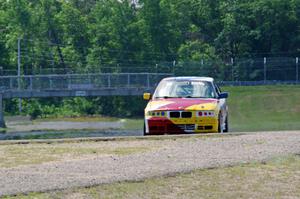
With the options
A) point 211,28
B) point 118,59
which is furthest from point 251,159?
point 211,28

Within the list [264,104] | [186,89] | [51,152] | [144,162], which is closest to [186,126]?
[186,89]

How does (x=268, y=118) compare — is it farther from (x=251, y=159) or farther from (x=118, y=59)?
(x=251, y=159)

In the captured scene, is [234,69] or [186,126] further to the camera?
[234,69]

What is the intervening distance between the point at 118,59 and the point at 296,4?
17.5m

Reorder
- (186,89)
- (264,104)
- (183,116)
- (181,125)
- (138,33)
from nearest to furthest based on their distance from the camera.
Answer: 1. (183,116)
2. (181,125)
3. (186,89)
4. (264,104)
5. (138,33)

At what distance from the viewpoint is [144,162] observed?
12438 millimetres

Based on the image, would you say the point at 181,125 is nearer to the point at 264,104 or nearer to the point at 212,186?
the point at 212,186

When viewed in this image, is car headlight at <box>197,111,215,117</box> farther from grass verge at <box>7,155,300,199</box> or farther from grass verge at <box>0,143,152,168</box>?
grass verge at <box>7,155,300,199</box>

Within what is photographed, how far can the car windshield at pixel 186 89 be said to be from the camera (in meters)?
21.9

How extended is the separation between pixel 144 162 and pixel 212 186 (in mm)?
2168

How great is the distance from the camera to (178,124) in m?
20.6

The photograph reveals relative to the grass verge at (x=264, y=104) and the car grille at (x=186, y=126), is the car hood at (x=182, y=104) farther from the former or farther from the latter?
the grass verge at (x=264, y=104)

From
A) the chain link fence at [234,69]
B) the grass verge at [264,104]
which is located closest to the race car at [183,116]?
the grass verge at [264,104]

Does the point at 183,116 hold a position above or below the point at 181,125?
above
